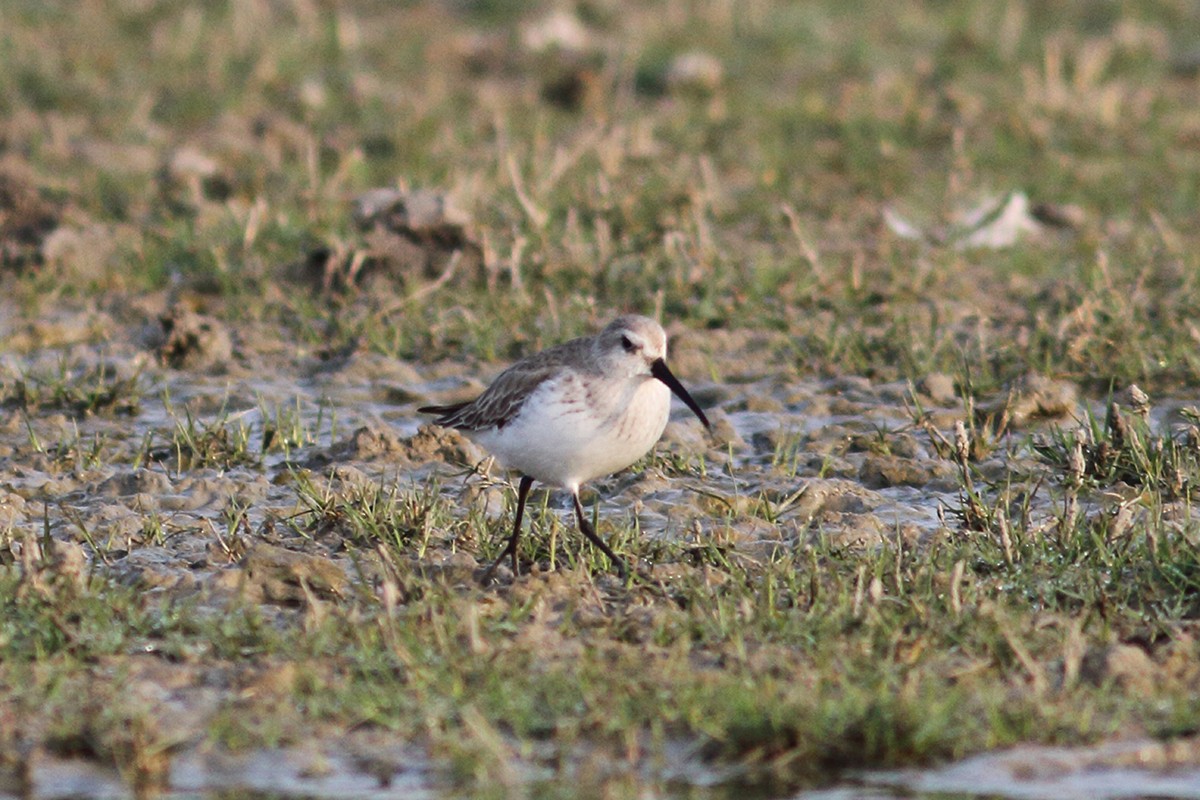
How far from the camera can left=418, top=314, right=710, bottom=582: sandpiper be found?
19.3 ft

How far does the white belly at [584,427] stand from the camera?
19.3 ft

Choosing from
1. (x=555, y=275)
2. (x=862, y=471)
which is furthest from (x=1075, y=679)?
(x=555, y=275)

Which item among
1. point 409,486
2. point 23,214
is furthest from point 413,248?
point 409,486

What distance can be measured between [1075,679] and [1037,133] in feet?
22.7

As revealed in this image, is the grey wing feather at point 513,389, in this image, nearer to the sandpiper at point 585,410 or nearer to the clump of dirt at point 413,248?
the sandpiper at point 585,410

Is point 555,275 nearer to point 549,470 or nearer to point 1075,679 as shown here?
point 549,470

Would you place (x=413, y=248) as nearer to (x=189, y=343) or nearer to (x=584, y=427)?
(x=189, y=343)

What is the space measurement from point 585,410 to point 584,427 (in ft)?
0.18

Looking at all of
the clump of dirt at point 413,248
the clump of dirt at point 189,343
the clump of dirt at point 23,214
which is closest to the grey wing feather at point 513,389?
the clump of dirt at point 189,343

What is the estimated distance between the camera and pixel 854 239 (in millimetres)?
9984

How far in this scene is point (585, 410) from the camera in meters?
5.89

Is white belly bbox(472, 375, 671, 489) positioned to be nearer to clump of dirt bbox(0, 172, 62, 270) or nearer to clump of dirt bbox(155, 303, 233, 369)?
clump of dirt bbox(155, 303, 233, 369)

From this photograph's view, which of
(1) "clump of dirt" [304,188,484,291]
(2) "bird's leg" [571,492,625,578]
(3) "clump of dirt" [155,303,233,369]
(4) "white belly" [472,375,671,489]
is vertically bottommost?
(3) "clump of dirt" [155,303,233,369]

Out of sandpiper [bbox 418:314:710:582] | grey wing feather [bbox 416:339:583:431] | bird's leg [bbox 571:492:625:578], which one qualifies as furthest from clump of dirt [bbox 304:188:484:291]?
bird's leg [bbox 571:492:625:578]
